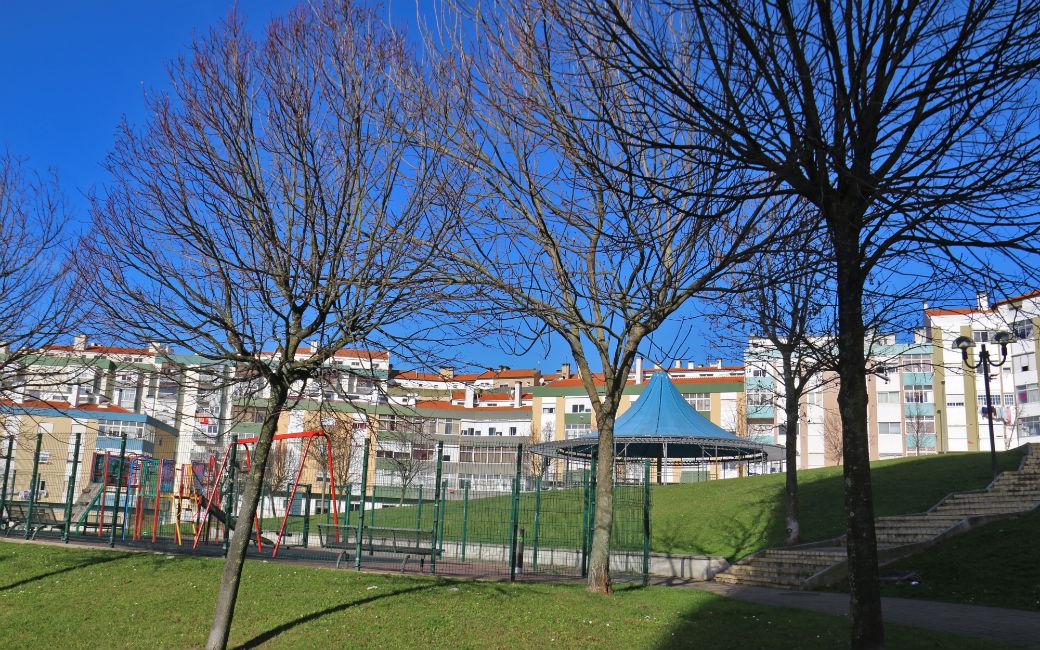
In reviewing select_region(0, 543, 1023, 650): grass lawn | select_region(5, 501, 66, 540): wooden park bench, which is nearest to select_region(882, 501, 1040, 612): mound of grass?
select_region(0, 543, 1023, 650): grass lawn

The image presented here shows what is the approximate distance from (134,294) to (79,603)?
16.0 ft

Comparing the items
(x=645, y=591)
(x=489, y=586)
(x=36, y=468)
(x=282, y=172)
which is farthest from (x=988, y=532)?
(x=36, y=468)

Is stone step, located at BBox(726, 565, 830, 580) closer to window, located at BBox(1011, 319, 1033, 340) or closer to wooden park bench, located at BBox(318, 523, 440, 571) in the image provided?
window, located at BBox(1011, 319, 1033, 340)

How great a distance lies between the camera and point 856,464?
21.7 ft

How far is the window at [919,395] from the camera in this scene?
6694 cm

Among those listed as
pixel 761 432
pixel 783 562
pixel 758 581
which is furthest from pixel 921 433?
pixel 758 581

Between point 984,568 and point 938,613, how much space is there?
12.6 ft

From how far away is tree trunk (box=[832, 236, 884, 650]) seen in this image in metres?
6.48

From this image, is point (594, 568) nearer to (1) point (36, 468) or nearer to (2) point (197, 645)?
(2) point (197, 645)

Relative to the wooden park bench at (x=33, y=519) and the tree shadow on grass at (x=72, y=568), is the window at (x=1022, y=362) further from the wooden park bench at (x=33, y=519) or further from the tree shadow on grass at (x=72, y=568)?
the tree shadow on grass at (x=72, y=568)

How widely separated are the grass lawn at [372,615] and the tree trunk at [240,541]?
61 cm

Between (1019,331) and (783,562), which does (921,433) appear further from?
(1019,331)

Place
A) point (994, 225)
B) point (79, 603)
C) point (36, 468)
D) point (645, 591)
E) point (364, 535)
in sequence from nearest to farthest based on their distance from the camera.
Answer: point (994, 225) < point (79, 603) < point (645, 591) < point (364, 535) < point (36, 468)

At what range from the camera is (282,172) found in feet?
28.6
